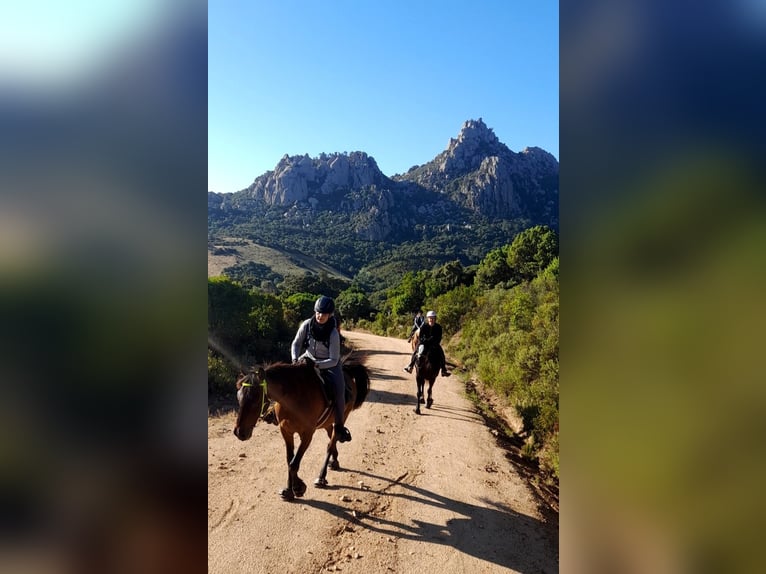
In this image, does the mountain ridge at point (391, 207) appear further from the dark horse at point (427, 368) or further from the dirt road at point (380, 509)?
the dirt road at point (380, 509)

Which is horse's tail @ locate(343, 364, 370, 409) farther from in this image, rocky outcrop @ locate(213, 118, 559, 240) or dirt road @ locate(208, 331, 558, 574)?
rocky outcrop @ locate(213, 118, 559, 240)

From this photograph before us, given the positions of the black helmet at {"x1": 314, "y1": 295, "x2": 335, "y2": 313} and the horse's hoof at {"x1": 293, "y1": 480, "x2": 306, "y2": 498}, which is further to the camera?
the black helmet at {"x1": 314, "y1": 295, "x2": 335, "y2": 313}

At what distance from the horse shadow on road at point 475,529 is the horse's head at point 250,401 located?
1445 mm

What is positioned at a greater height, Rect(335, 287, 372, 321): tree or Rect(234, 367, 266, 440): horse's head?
Rect(234, 367, 266, 440): horse's head

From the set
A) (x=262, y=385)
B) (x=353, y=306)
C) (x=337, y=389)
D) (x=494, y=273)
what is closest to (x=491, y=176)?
(x=353, y=306)

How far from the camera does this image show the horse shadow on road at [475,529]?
165 inches

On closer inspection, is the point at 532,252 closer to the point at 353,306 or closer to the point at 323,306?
the point at 353,306
